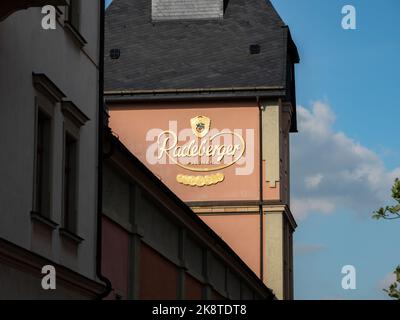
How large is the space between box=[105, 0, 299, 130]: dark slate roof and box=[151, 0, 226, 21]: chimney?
0.67 ft

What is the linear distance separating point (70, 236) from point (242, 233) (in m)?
27.7

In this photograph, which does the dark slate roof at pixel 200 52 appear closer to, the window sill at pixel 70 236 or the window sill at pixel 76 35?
the window sill at pixel 76 35

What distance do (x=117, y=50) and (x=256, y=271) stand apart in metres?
10.9

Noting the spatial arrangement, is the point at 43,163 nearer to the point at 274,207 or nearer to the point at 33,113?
the point at 33,113

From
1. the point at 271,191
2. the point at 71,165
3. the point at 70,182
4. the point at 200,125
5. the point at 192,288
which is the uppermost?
the point at 200,125

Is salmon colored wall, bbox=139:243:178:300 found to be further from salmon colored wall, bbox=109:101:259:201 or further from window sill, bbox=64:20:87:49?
salmon colored wall, bbox=109:101:259:201

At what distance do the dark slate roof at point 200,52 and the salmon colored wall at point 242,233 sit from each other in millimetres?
4730

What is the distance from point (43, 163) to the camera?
20438 millimetres

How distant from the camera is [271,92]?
50031mm

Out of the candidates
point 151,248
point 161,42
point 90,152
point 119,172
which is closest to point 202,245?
point 151,248

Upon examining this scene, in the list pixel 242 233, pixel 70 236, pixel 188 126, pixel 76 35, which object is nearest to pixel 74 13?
pixel 76 35

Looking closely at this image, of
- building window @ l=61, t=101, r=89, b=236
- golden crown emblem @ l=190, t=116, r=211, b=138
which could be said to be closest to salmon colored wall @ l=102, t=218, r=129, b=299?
building window @ l=61, t=101, r=89, b=236

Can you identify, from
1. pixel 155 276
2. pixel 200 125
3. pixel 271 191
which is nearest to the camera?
pixel 155 276
